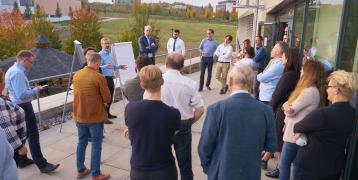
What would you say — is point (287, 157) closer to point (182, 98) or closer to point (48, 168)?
point (182, 98)

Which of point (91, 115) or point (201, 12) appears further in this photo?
point (201, 12)

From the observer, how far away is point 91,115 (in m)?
3.79

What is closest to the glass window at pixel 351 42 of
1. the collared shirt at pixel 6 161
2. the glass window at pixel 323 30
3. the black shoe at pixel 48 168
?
the glass window at pixel 323 30

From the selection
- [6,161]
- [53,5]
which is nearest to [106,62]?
[6,161]

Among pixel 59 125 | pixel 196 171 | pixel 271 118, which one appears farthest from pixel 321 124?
pixel 59 125

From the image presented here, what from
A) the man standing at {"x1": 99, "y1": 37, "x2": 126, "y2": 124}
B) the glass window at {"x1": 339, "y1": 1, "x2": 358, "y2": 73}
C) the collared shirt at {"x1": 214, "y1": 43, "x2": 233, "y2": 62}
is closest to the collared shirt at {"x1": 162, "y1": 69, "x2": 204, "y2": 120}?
the glass window at {"x1": 339, "y1": 1, "x2": 358, "y2": 73}

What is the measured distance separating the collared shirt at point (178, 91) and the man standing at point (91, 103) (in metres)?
0.99

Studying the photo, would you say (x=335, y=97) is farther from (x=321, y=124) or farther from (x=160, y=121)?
(x=160, y=121)

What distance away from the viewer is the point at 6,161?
1968 mm

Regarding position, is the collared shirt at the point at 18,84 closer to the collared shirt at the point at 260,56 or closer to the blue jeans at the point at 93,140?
the blue jeans at the point at 93,140

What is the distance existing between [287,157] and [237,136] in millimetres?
1362

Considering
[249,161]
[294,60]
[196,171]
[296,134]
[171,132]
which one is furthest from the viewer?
[196,171]

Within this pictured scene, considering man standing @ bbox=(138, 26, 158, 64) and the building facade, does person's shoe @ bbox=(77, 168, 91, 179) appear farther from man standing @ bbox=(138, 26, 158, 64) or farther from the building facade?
man standing @ bbox=(138, 26, 158, 64)

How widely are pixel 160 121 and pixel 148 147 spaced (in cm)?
24
